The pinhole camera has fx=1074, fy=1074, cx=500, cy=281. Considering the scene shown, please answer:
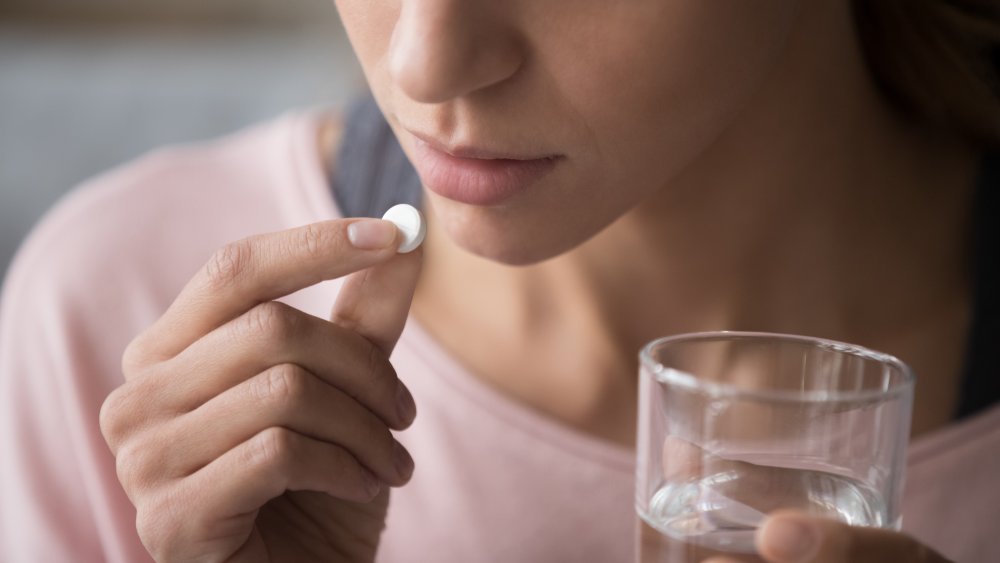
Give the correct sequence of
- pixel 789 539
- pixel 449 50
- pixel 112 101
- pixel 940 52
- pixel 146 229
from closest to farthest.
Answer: pixel 789 539 → pixel 449 50 → pixel 940 52 → pixel 146 229 → pixel 112 101

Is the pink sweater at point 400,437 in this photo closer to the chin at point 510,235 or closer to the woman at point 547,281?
the woman at point 547,281

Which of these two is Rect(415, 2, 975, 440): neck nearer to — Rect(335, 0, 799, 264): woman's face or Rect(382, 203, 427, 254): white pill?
Rect(335, 0, 799, 264): woman's face

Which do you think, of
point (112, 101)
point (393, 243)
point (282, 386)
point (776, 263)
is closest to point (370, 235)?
point (393, 243)

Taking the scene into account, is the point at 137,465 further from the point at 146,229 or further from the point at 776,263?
the point at 776,263

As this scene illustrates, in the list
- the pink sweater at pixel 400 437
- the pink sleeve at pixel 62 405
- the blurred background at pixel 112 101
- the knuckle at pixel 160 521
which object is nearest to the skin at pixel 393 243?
the knuckle at pixel 160 521

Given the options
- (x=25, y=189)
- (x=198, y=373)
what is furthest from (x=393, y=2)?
(x=25, y=189)

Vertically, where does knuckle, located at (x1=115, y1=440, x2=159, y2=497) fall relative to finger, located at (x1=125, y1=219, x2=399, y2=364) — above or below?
below

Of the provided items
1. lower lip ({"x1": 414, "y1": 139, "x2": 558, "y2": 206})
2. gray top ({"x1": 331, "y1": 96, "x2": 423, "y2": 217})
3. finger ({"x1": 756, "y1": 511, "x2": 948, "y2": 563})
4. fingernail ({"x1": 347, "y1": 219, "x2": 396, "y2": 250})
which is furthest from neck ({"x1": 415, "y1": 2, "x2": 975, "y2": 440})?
finger ({"x1": 756, "y1": 511, "x2": 948, "y2": 563})
